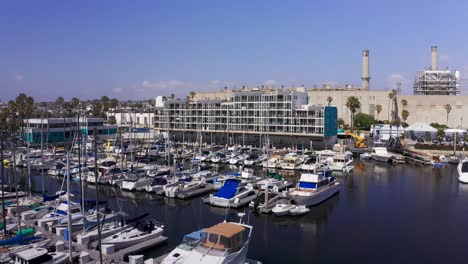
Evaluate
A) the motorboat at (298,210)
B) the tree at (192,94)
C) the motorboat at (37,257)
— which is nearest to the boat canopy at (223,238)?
the motorboat at (37,257)

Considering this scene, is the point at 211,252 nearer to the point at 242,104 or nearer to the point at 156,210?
the point at 156,210

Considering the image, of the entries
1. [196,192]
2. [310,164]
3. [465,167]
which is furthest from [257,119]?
[196,192]

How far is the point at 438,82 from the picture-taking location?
105 m

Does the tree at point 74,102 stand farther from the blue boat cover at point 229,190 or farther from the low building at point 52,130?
the blue boat cover at point 229,190

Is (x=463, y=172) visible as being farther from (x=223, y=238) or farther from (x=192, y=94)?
(x=192, y=94)

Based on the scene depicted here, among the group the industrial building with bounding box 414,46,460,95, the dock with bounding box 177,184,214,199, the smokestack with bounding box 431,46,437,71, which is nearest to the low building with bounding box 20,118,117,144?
the dock with bounding box 177,184,214,199

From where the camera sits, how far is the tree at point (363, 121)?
3521 inches

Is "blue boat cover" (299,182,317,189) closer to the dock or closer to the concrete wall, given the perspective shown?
the dock

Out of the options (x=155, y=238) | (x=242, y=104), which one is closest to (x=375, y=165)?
(x=242, y=104)

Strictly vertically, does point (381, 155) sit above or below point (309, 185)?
above

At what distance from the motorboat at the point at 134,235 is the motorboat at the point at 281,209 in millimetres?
9429

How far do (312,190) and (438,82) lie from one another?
86.0 metres

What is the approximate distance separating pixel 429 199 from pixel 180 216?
23.7m

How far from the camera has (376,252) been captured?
2431cm
